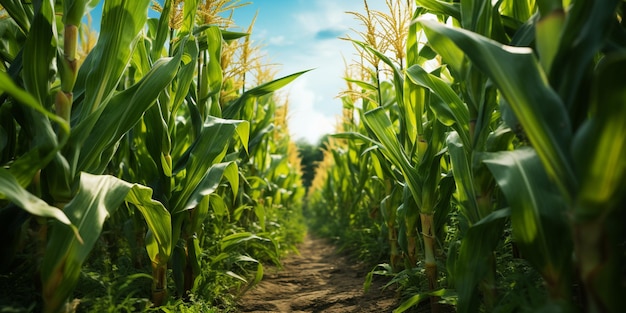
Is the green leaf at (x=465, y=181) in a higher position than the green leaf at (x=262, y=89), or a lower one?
lower

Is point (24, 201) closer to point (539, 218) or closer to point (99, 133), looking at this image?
point (99, 133)

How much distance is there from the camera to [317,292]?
11.1 ft

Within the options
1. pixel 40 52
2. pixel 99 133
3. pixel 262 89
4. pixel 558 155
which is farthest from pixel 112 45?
pixel 558 155

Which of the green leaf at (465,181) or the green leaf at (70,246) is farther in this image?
the green leaf at (465,181)

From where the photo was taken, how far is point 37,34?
1601 mm

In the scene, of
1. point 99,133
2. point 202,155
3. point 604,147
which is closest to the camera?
point 604,147

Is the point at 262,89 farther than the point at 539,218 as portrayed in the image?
Yes

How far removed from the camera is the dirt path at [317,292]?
2.91 m

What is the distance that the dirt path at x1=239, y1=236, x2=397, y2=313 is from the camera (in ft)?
9.54

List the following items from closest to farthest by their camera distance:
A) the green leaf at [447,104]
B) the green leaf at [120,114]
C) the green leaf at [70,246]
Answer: the green leaf at [70,246]
the green leaf at [120,114]
the green leaf at [447,104]

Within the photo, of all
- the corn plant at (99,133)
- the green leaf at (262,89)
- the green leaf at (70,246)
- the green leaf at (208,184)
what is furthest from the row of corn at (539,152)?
the green leaf at (70,246)

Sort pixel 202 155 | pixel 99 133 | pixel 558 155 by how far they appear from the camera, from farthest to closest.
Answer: pixel 202 155 → pixel 99 133 → pixel 558 155

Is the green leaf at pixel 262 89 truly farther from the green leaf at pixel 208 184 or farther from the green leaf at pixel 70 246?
the green leaf at pixel 70 246

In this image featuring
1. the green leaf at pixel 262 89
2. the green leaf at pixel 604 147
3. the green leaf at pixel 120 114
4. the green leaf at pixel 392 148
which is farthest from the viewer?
the green leaf at pixel 262 89
